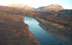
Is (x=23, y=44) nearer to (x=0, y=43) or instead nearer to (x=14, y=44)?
(x=14, y=44)

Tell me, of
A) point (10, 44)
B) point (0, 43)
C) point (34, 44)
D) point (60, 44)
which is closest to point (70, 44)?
point (60, 44)

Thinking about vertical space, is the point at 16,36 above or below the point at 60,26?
below

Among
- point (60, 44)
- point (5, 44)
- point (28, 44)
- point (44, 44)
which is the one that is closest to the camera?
point (5, 44)

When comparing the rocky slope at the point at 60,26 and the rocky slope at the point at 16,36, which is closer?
the rocky slope at the point at 16,36

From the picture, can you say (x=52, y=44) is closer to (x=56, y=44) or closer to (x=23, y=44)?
(x=56, y=44)

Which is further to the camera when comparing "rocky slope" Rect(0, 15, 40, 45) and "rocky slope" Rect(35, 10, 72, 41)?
"rocky slope" Rect(35, 10, 72, 41)

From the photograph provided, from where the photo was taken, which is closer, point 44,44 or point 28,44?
point 28,44

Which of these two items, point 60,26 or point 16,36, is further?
point 60,26

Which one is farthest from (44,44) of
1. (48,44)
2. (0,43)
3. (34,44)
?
(0,43)

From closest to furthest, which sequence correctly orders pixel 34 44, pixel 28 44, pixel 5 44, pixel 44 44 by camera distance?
pixel 5 44 → pixel 28 44 → pixel 34 44 → pixel 44 44
